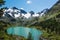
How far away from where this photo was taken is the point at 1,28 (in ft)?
75.2

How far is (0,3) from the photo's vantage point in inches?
852

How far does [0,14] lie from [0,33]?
2.22m

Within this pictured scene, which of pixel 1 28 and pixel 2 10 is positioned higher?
pixel 2 10

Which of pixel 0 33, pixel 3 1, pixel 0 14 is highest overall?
pixel 3 1

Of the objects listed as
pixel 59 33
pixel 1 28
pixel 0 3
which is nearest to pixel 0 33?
pixel 1 28

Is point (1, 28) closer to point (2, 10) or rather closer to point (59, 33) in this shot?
point (2, 10)

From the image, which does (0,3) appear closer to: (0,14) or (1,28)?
(0,14)

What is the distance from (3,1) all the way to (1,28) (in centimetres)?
337

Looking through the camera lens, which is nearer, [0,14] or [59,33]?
[0,14]

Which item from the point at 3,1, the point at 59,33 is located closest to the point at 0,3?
the point at 3,1

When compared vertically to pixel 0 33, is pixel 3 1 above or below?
above

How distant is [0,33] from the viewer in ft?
70.7

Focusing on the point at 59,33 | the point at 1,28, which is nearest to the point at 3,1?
the point at 1,28

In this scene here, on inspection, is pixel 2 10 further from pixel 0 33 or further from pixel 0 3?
pixel 0 33
